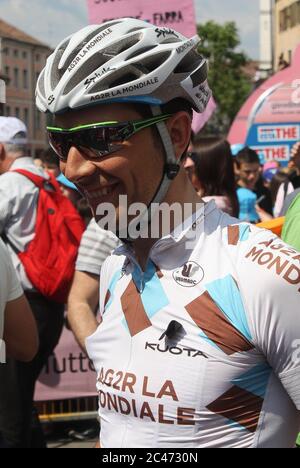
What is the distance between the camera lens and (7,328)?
3.01m

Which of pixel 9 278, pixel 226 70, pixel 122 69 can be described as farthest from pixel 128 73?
pixel 226 70

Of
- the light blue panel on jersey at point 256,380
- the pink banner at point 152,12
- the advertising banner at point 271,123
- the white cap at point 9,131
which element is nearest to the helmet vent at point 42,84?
the light blue panel on jersey at point 256,380

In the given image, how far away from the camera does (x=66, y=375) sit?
636 centimetres

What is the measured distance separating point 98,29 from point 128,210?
1.47 feet

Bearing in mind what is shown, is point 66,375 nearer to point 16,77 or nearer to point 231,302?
point 231,302

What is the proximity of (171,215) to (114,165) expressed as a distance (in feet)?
0.65

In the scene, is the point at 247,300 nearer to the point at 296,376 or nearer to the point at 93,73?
the point at 296,376

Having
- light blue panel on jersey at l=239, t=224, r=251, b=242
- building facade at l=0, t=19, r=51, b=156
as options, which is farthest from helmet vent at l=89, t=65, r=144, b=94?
building facade at l=0, t=19, r=51, b=156

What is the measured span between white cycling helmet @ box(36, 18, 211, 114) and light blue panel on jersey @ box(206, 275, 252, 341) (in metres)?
0.44

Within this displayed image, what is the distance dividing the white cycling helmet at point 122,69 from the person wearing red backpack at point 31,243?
274 centimetres

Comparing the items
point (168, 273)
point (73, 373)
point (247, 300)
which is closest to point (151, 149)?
point (168, 273)

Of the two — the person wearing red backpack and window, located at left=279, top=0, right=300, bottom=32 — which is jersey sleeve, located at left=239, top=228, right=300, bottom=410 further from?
window, located at left=279, top=0, right=300, bottom=32

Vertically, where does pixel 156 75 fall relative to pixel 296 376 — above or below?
above

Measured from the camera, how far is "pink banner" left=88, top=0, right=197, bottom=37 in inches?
283
